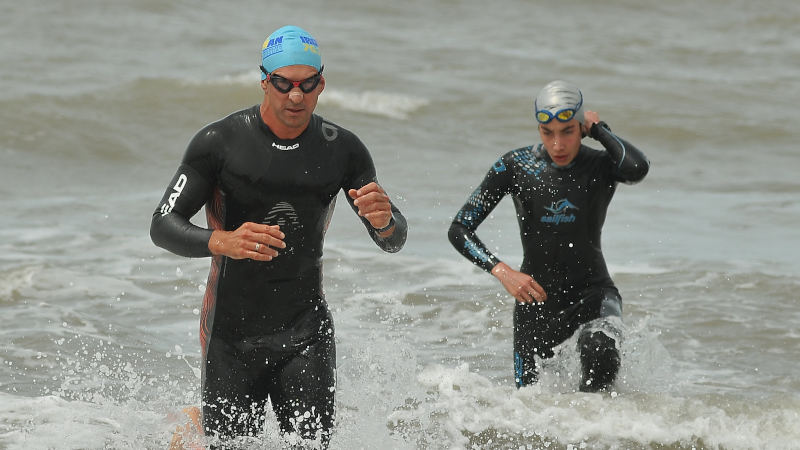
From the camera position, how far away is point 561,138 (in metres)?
6.16

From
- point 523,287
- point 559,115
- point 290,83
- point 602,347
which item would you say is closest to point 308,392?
point 290,83

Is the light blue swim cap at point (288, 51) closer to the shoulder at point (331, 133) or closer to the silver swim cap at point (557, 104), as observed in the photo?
the shoulder at point (331, 133)

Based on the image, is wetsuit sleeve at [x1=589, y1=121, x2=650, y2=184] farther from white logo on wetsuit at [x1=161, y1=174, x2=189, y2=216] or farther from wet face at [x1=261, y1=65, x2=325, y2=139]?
white logo on wetsuit at [x1=161, y1=174, x2=189, y2=216]

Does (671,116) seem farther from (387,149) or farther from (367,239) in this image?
(367,239)

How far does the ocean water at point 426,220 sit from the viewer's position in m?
6.61

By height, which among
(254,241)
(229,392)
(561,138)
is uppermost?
(561,138)

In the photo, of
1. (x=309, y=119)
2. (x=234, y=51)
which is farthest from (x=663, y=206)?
(x=234, y=51)

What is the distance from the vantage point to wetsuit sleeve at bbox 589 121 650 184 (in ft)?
20.5

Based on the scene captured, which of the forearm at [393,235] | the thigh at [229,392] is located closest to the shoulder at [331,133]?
the forearm at [393,235]

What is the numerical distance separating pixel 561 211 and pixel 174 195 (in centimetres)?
241

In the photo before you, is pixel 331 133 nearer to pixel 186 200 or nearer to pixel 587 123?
pixel 186 200

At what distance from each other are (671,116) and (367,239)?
8.88 metres

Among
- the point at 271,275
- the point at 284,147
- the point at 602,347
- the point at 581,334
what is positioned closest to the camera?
the point at 284,147

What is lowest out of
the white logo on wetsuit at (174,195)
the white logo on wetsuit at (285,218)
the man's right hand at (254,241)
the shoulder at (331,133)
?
the man's right hand at (254,241)
